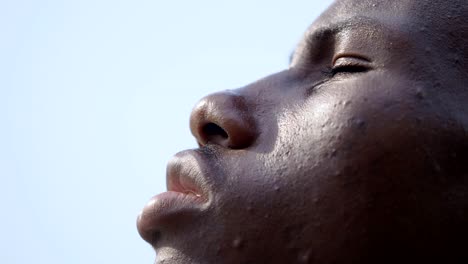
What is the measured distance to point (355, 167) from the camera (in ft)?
3.82

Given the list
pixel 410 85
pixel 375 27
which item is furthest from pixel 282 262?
pixel 375 27

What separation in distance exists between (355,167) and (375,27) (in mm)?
346

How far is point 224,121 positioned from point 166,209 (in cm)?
23

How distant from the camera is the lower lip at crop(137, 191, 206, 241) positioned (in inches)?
49.9

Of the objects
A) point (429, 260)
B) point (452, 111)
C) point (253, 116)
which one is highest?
point (253, 116)

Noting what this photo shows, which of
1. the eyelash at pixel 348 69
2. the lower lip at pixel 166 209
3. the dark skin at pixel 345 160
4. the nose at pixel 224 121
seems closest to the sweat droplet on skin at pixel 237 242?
the dark skin at pixel 345 160

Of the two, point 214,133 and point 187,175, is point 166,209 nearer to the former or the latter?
point 187,175

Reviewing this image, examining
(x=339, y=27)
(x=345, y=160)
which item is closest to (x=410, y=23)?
(x=339, y=27)

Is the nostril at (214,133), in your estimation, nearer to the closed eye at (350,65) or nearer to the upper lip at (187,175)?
the upper lip at (187,175)

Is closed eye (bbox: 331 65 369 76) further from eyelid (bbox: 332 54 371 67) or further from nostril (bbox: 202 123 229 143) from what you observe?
nostril (bbox: 202 123 229 143)

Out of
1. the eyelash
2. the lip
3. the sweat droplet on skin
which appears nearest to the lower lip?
the lip

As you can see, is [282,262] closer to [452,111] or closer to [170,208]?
[170,208]

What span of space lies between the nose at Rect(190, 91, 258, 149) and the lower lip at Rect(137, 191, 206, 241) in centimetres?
14

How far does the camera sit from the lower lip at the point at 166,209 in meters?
1.27
